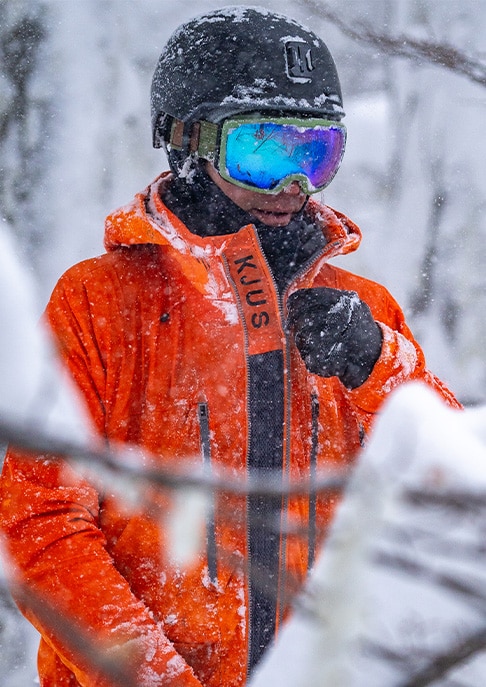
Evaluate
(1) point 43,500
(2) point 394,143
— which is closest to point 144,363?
(1) point 43,500

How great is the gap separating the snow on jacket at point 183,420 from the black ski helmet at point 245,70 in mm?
344

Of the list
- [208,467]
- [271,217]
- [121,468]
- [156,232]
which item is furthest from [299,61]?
[121,468]

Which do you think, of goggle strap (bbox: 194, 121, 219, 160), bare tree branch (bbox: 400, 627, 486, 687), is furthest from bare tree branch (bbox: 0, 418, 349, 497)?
goggle strap (bbox: 194, 121, 219, 160)

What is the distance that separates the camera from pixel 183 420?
1834mm

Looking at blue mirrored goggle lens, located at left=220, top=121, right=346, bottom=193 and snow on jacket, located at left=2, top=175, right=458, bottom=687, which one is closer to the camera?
snow on jacket, located at left=2, top=175, right=458, bottom=687

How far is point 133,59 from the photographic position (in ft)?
25.9

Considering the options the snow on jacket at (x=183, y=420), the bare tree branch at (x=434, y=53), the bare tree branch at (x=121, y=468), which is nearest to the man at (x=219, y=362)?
the snow on jacket at (x=183, y=420)

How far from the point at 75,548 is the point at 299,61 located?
1437mm

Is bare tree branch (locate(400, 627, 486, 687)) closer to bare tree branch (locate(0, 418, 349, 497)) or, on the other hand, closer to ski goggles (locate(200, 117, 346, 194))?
bare tree branch (locate(0, 418, 349, 497))

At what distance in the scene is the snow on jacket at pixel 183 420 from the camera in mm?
A: 1656

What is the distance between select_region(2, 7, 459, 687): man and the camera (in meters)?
1.66

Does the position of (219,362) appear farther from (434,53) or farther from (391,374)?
(434,53)

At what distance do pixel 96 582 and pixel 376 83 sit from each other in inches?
302

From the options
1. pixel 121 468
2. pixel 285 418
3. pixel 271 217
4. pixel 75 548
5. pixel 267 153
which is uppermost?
pixel 121 468
